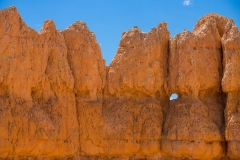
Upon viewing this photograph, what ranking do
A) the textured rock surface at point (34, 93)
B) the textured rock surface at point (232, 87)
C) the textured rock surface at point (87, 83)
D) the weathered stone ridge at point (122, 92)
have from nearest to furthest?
the textured rock surface at point (34, 93) → the weathered stone ridge at point (122, 92) → the textured rock surface at point (87, 83) → the textured rock surface at point (232, 87)

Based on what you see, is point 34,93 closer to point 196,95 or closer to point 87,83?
point 87,83

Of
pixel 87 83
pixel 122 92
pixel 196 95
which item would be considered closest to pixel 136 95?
pixel 122 92

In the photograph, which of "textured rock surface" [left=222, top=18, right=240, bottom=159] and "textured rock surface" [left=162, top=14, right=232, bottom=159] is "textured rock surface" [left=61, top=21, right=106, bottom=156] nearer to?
"textured rock surface" [left=162, top=14, right=232, bottom=159]

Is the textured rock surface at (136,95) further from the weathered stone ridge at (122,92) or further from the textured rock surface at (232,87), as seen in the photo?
the textured rock surface at (232,87)

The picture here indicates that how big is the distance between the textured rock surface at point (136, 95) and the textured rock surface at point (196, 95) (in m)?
0.44

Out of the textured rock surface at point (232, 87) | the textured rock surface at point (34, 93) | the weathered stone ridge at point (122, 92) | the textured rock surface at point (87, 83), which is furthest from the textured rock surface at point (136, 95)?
the textured rock surface at point (232, 87)

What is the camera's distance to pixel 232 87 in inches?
611

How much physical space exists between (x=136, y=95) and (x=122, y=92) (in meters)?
0.52

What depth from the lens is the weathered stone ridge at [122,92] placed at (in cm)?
1354

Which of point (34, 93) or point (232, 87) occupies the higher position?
point (232, 87)

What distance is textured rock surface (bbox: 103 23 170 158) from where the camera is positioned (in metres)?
15.1

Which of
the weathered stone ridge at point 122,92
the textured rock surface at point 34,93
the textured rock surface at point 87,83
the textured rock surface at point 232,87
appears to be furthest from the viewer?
the textured rock surface at point 232,87

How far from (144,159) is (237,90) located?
401 cm

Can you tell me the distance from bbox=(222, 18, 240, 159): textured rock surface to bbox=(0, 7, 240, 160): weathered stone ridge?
0.11ft
